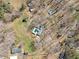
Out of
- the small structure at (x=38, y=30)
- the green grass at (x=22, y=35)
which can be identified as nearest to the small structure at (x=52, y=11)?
the small structure at (x=38, y=30)

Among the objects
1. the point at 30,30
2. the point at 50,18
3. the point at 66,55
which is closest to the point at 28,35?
the point at 30,30

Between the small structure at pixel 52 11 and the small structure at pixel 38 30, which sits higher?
the small structure at pixel 52 11

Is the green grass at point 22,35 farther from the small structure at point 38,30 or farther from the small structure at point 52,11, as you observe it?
the small structure at point 52,11

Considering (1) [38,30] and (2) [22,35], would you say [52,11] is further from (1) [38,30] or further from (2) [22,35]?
(2) [22,35]

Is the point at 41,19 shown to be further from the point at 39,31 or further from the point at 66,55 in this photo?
the point at 66,55

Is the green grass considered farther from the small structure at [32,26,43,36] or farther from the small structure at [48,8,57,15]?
the small structure at [48,8,57,15]

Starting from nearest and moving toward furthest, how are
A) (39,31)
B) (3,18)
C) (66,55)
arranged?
(66,55), (39,31), (3,18)

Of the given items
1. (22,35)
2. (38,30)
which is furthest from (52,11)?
(22,35)

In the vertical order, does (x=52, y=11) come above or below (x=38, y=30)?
above

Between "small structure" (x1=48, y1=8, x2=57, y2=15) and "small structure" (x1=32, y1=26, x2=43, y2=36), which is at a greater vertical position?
"small structure" (x1=48, y1=8, x2=57, y2=15)

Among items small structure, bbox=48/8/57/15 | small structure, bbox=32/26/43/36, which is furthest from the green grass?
small structure, bbox=48/8/57/15

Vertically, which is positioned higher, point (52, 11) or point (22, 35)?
point (52, 11)
